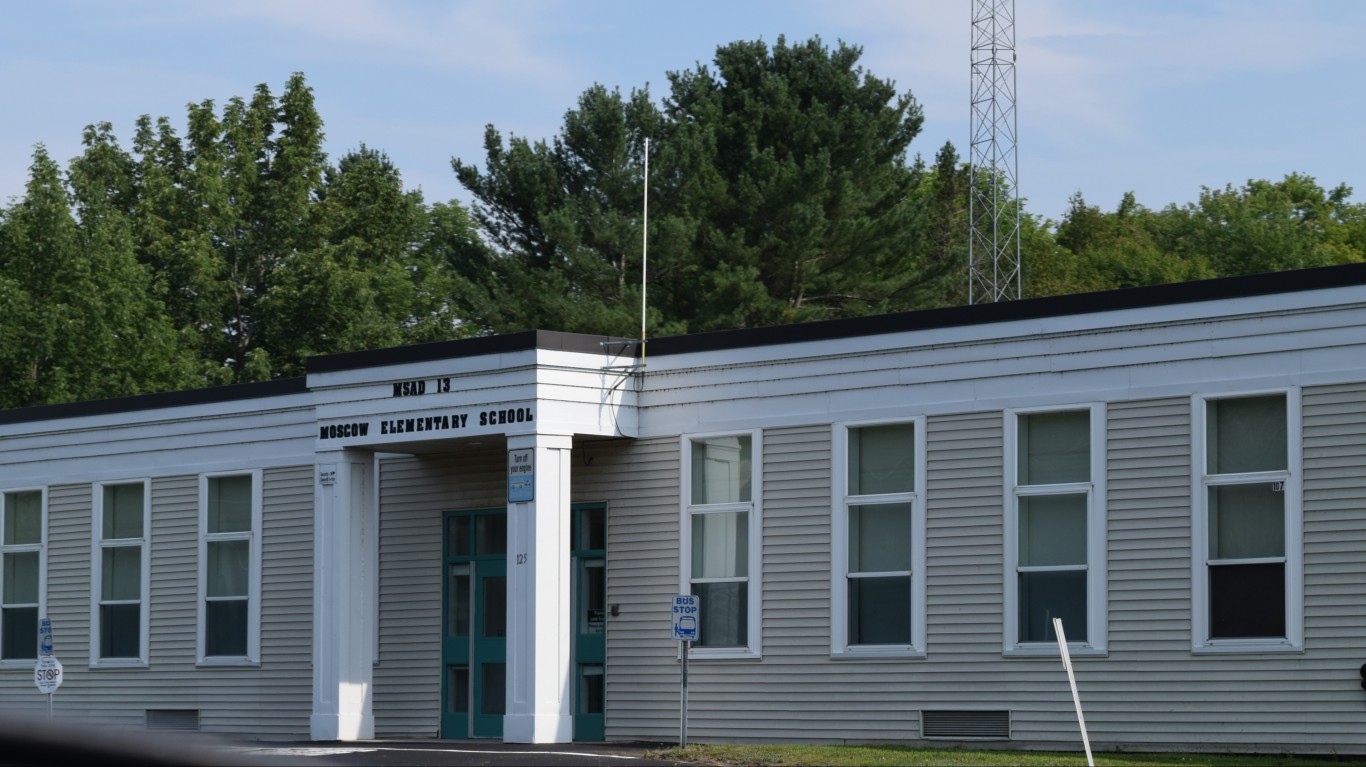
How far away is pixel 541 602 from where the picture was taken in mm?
20969

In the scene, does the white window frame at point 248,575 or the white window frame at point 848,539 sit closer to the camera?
the white window frame at point 848,539

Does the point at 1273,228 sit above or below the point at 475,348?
above

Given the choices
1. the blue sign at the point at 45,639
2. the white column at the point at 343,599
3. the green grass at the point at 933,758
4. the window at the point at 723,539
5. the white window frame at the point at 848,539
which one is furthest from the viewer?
the blue sign at the point at 45,639

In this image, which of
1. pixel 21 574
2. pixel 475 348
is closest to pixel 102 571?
pixel 21 574

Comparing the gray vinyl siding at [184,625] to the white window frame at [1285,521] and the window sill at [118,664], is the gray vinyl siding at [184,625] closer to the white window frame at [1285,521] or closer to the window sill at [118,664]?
the window sill at [118,664]

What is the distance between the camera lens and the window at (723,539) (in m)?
20.8

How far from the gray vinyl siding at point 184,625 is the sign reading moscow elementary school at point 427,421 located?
2.09m

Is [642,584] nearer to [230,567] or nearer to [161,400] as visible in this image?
[230,567]

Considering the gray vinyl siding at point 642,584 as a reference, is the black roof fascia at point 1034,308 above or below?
above

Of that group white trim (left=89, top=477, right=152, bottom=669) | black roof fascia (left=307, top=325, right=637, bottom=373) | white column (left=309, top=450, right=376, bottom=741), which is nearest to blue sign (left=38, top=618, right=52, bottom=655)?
white trim (left=89, top=477, right=152, bottom=669)

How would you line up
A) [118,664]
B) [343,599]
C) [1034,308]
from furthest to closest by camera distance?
[118,664] < [343,599] < [1034,308]

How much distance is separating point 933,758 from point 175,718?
42.1 ft

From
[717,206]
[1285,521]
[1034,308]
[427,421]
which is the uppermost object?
[717,206]

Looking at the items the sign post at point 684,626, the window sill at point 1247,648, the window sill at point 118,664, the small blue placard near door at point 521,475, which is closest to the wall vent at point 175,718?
the window sill at point 118,664
